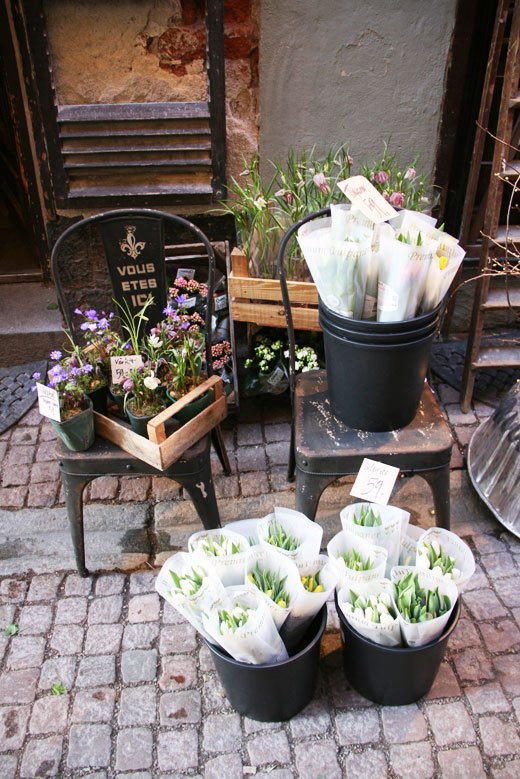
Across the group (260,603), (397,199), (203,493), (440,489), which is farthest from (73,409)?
(397,199)

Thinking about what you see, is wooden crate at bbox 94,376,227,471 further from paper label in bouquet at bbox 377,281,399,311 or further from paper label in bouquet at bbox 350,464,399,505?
paper label in bouquet at bbox 377,281,399,311

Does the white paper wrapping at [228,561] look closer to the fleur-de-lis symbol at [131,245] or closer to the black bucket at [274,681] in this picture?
the black bucket at [274,681]

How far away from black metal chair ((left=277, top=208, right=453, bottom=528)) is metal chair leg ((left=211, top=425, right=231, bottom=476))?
63 centimetres

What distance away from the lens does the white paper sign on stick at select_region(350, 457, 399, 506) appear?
256 centimetres

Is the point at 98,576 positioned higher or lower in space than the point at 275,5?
lower

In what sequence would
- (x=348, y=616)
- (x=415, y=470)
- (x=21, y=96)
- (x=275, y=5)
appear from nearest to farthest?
1. (x=348, y=616)
2. (x=415, y=470)
3. (x=275, y=5)
4. (x=21, y=96)

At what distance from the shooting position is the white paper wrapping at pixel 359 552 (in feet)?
7.72

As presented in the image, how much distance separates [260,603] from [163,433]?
823 mm

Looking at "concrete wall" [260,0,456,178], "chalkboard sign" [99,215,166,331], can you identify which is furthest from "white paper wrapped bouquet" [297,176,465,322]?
"concrete wall" [260,0,456,178]

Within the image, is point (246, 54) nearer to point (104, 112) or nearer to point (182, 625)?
point (104, 112)

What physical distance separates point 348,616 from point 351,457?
0.61 metres

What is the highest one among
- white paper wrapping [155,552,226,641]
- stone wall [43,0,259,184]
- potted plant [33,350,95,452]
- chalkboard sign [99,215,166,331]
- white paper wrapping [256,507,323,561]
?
stone wall [43,0,259,184]

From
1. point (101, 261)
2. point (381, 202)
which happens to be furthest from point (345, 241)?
point (101, 261)

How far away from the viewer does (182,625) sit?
2904 mm
